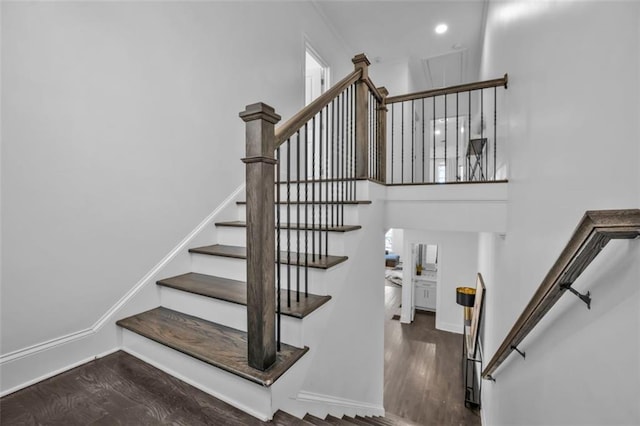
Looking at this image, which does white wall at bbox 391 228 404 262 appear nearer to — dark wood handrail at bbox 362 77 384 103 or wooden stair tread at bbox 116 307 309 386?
dark wood handrail at bbox 362 77 384 103

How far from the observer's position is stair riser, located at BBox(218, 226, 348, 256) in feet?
6.46

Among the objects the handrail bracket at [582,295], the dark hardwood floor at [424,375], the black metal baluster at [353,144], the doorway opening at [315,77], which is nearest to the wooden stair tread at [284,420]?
the handrail bracket at [582,295]

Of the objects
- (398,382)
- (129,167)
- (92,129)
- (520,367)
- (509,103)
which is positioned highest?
(509,103)

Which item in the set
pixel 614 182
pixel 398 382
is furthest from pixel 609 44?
pixel 398 382

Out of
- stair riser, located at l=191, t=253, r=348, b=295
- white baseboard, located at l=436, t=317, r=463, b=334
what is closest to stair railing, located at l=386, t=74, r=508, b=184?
stair riser, located at l=191, t=253, r=348, b=295

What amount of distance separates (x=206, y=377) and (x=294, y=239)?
3.37 feet

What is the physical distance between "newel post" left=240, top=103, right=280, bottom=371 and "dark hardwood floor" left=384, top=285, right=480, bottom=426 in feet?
11.1

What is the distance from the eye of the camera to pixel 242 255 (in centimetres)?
206

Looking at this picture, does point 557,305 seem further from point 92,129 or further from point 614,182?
point 92,129

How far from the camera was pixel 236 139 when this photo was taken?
2.79 metres

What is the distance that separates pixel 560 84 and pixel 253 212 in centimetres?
131

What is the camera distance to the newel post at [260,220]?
1.22 meters

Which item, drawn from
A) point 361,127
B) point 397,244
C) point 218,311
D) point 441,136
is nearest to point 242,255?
point 218,311

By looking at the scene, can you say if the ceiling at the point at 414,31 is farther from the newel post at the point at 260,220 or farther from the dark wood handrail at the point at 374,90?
the newel post at the point at 260,220
